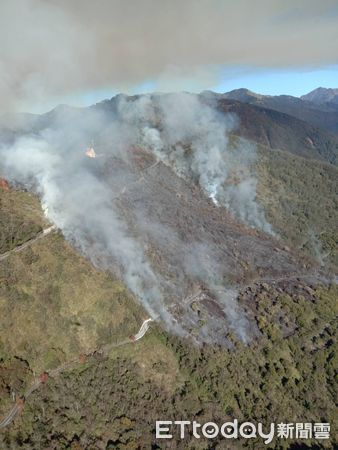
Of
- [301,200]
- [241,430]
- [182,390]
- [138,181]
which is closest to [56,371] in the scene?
[182,390]

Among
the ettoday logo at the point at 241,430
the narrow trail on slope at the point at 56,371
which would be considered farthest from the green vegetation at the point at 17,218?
the ettoday logo at the point at 241,430

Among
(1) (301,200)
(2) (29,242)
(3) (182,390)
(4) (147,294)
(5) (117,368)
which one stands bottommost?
(3) (182,390)

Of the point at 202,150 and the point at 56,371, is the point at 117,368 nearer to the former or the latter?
the point at 56,371

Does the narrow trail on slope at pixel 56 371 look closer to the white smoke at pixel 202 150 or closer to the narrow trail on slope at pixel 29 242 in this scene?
the narrow trail on slope at pixel 29 242

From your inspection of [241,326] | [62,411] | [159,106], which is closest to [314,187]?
[159,106]

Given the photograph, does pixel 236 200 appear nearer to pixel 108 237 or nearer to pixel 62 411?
pixel 108 237
